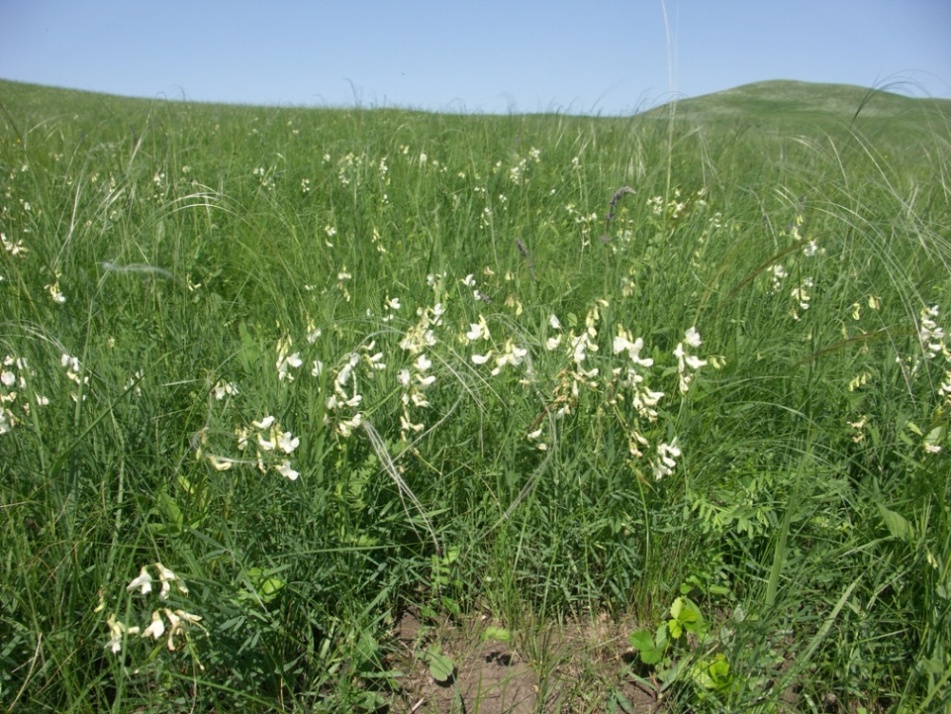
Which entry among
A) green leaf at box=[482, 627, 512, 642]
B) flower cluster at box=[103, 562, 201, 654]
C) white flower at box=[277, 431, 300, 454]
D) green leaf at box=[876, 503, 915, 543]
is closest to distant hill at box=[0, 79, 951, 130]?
green leaf at box=[876, 503, 915, 543]

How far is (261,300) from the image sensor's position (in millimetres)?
2906

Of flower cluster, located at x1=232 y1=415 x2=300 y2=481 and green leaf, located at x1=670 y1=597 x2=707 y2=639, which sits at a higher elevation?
flower cluster, located at x1=232 y1=415 x2=300 y2=481

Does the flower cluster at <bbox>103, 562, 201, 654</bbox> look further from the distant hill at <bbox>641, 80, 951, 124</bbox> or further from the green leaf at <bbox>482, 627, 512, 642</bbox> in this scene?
the distant hill at <bbox>641, 80, 951, 124</bbox>

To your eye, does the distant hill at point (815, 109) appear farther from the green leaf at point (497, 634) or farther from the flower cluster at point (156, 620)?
the flower cluster at point (156, 620)

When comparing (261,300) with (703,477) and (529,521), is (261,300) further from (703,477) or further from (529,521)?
(703,477)

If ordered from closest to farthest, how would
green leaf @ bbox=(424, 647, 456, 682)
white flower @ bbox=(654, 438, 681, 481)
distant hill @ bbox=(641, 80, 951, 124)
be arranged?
green leaf @ bbox=(424, 647, 456, 682) < white flower @ bbox=(654, 438, 681, 481) < distant hill @ bbox=(641, 80, 951, 124)

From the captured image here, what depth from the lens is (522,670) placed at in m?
1.62

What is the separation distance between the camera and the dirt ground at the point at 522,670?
1527 millimetres

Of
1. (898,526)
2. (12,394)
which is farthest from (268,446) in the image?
(898,526)

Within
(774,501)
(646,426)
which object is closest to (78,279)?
(646,426)

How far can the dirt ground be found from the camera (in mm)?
1527

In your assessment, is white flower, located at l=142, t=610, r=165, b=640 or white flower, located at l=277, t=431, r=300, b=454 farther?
white flower, located at l=277, t=431, r=300, b=454

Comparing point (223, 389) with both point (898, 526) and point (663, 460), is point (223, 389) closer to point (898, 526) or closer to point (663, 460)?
point (663, 460)

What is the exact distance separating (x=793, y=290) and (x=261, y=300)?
2.04m
